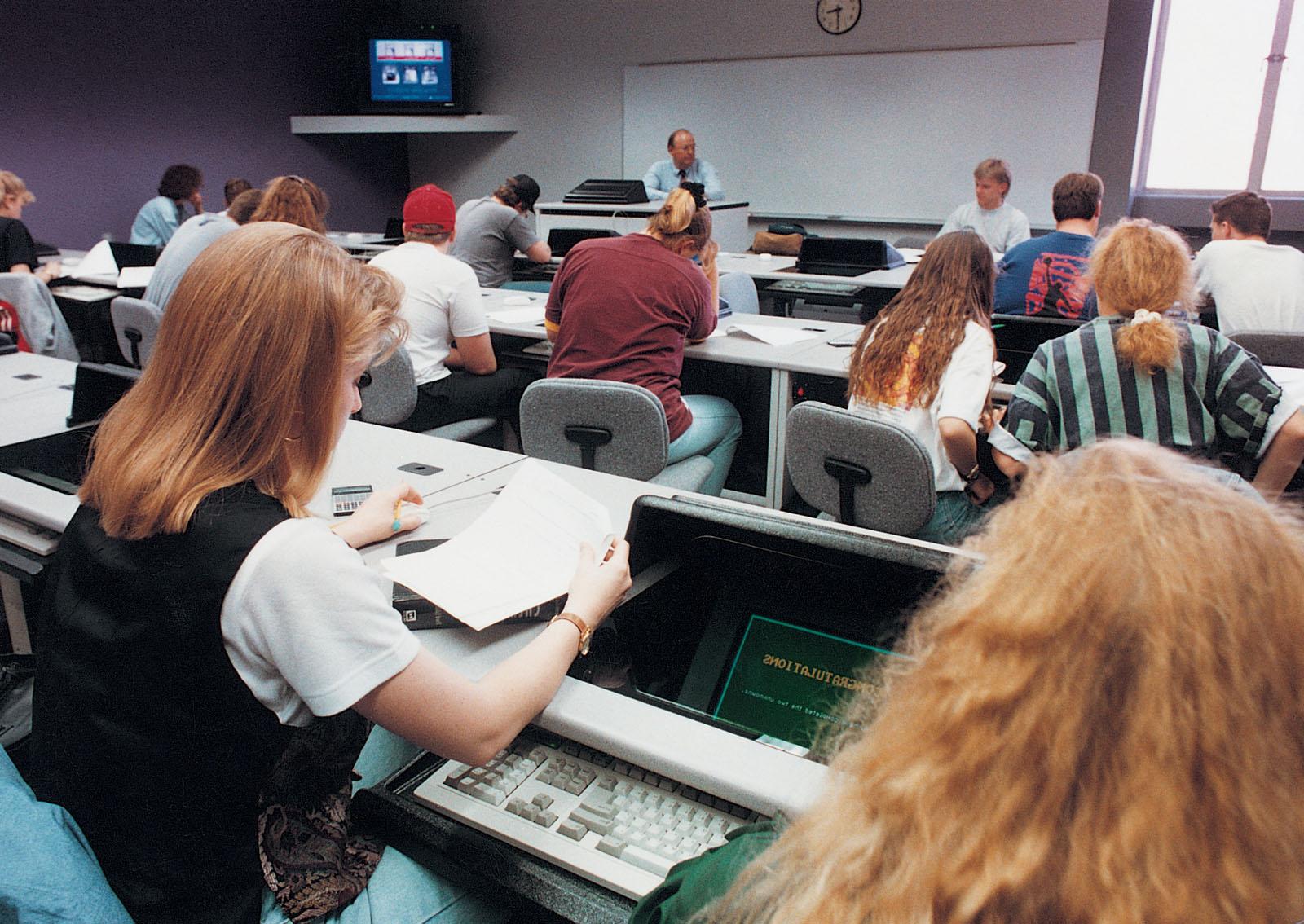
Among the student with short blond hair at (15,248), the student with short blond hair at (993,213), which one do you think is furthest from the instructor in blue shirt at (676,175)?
the student with short blond hair at (15,248)

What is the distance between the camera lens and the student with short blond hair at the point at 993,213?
17.6ft

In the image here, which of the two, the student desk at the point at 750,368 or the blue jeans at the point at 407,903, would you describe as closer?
the blue jeans at the point at 407,903

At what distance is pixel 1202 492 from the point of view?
0.45 meters

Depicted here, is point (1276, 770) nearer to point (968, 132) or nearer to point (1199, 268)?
point (1199, 268)

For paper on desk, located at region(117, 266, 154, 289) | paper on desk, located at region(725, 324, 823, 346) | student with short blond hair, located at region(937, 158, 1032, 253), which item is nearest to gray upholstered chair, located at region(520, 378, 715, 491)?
paper on desk, located at region(725, 324, 823, 346)

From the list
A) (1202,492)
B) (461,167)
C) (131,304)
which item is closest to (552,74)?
(461,167)

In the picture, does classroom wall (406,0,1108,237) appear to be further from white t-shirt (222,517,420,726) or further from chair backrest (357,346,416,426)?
A: white t-shirt (222,517,420,726)

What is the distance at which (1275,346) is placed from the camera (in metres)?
2.83

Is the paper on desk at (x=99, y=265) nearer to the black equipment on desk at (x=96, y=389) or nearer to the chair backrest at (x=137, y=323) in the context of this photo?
the chair backrest at (x=137, y=323)

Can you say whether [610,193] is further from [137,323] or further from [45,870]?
[45,870]

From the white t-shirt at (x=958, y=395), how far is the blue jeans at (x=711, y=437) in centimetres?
65

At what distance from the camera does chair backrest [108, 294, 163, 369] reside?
3318 millimetres

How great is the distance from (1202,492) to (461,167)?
9263 mm

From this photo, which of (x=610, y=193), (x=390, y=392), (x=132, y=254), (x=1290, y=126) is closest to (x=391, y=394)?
(x=390, y=392)
